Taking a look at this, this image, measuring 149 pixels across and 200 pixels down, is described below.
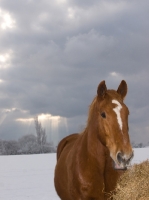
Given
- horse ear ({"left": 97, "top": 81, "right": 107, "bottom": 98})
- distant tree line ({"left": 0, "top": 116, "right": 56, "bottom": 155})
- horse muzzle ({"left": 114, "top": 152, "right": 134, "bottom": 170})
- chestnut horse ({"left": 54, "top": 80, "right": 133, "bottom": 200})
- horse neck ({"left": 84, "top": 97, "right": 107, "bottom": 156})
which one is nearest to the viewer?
horse muzzle ({"left": 114, "top": 152, "right": 134, "bottom": 170})

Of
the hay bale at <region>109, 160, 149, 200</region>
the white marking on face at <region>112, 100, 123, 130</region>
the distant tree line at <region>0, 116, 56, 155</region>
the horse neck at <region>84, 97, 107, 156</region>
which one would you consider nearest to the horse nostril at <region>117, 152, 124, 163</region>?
the white marking on face at <region>112, 100, 123, 130</region>

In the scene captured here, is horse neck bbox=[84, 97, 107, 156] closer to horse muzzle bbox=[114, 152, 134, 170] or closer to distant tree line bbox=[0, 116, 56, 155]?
horse muzzle bbox=[114, 152, 134, 170]

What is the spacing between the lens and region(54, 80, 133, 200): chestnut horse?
381 cm

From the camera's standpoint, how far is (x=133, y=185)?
4.51m

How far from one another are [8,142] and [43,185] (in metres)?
41.2

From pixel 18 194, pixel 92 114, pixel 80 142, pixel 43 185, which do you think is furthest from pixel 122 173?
pixel 43 185

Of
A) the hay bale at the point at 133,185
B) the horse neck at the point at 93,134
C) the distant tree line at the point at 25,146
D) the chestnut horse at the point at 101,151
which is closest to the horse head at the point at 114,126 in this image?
the chestnut horse at the point at 101,151

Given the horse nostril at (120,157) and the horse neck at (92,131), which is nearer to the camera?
the horse nostril at (120,157)

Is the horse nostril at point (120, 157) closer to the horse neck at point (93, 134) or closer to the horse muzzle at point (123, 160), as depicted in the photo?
the horse muzzle at point (123, 160)

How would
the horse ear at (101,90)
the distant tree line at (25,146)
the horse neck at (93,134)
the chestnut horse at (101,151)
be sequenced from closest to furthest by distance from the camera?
1. the chestnut horse at (101,151)
2. the horse ear at (101,90)
3. the horse neck at (93,134)
4. the distant tree line at (25,146)

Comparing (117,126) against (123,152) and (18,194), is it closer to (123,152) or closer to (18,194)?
(123,152)

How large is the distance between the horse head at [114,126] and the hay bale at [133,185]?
2.47 feet

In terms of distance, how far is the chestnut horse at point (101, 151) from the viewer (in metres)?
3.81

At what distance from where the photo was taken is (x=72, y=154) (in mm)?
5172
